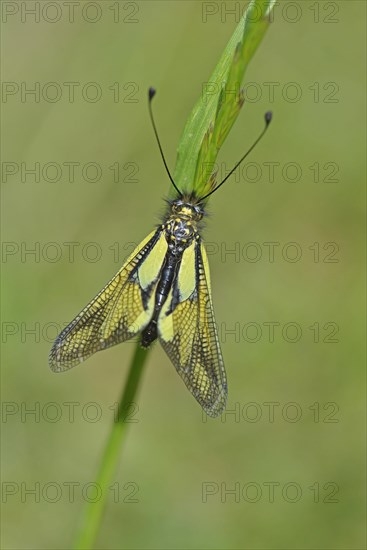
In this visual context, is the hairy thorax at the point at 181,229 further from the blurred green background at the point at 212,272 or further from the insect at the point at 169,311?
the blurred green background at the point at 212,272

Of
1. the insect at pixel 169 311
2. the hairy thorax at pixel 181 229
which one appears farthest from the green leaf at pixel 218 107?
the hairy thorax at pixel 181 229

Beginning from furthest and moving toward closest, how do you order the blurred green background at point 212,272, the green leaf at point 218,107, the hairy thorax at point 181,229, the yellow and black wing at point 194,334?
the blurred green background at point 212,272 < the hairy thorax at point 181,229 < the yellow and black wing at point 194,334 < the green leaf at point 218,107

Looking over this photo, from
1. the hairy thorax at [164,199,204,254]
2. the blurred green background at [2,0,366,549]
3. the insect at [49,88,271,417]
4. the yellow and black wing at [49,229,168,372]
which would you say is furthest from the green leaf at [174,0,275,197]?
the blurred green background at [2,0,366,549]

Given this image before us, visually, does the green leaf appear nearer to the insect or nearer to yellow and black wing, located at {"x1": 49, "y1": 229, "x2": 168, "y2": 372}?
the insect

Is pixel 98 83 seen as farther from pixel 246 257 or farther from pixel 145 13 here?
pixel 246 257

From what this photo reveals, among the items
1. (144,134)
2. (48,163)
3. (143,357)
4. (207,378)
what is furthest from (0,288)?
(143,357)

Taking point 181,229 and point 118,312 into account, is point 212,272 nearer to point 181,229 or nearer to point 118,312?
point 181,229
